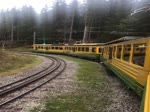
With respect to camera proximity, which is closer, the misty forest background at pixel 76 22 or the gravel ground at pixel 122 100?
the gravel ground at pixel 122 100

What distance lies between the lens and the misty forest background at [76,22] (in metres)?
41.9

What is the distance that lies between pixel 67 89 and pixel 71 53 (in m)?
28.8

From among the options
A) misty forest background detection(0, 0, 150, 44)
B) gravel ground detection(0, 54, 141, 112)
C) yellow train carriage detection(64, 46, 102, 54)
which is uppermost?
misty forest background detection(0, 0, 150, 44)

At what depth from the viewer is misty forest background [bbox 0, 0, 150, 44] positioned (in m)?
41.9

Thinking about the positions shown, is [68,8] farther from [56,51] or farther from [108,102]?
[108,102]

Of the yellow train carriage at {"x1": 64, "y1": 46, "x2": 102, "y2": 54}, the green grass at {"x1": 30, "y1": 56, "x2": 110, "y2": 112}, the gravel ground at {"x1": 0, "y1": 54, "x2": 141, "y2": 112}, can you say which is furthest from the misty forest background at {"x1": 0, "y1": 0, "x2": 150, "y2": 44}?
the green grass at {"x1": 30, "y1": 56, "x2": 110, "y2": 112}

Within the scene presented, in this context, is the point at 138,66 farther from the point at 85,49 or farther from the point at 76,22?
the point at 76,22

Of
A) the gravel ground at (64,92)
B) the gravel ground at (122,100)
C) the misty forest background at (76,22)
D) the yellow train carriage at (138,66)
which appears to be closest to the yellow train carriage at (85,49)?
the misty forest background at (76,22)

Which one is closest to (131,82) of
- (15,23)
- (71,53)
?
(71,53)

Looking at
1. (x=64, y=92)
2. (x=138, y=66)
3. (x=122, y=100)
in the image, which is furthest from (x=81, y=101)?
(x=138, y=66)

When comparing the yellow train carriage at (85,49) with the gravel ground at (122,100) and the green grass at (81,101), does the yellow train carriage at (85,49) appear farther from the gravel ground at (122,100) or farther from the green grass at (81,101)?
the green grass at (81,101)

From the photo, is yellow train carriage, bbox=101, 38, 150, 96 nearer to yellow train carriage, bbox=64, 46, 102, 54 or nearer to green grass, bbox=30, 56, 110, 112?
green grass, bbox=30, 56, 110, 112

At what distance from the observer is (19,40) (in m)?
78.8

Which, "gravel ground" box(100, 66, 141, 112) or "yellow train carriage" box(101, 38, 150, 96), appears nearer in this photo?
"yellow train carriage" box(101, 38, 150, 96)
